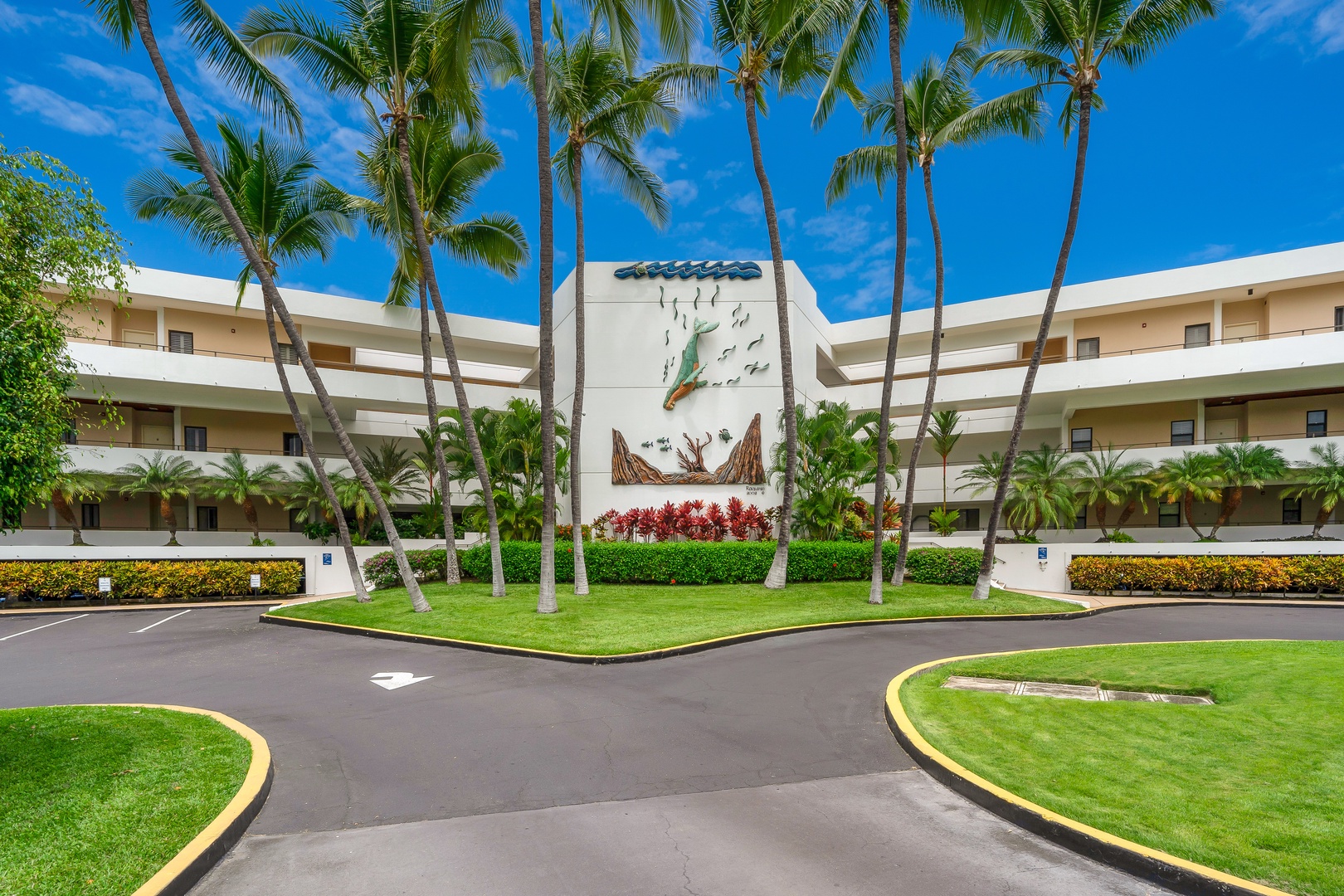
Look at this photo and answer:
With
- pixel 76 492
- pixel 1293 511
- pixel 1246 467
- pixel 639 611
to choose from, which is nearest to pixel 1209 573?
pixel 1246 467

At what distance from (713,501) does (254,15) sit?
17.3m

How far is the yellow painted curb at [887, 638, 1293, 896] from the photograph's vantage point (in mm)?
4020

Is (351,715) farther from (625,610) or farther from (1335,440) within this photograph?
(1335,440)

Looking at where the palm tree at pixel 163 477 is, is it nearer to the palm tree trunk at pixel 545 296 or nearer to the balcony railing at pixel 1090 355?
the palm tree trunk at pixel 545 296

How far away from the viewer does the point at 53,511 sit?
25375 millimetres

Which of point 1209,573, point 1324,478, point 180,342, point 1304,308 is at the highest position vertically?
point 1304,308

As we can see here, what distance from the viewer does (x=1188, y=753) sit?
19.9 ft

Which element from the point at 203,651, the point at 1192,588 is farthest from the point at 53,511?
the point at 1192,588

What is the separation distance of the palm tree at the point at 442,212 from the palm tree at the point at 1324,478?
2424 cm

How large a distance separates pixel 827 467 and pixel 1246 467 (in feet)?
42.3

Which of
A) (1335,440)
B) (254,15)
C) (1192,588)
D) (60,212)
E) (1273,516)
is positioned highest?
(254,15)

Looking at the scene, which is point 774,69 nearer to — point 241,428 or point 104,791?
point 104,791

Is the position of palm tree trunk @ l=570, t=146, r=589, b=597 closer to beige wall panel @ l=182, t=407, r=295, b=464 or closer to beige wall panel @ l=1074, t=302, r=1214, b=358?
beige wall panel @ l=182, t=407, r=295, b=464

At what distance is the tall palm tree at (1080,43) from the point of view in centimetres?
1523
